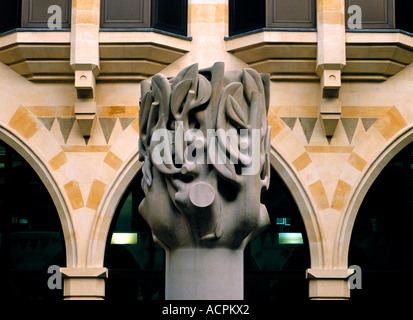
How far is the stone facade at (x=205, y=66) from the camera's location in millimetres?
15047

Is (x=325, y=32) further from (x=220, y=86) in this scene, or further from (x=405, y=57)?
(x=220, y=86)

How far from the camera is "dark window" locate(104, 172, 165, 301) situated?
15.6m

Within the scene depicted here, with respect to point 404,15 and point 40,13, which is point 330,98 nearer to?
point 404,15

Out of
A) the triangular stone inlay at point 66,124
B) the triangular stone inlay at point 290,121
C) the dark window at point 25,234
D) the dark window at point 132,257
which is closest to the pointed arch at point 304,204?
the triangular stone inlay at point 290,121

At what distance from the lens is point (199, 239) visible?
832 cm

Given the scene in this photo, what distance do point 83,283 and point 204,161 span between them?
7343 mm

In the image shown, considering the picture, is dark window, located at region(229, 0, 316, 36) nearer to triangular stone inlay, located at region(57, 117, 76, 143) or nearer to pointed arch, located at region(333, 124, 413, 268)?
pointed arch, located at region(333, 124, 413, 268)

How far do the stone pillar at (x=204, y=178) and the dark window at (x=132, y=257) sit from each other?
7174 millimetres

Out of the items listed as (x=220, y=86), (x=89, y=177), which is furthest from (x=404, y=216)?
(x=220, y=86)

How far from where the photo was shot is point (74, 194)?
15.3 metres

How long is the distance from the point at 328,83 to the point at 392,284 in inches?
149
